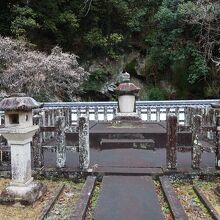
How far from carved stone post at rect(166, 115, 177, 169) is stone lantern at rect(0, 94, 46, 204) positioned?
2.55 meters

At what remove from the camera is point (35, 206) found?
518cm

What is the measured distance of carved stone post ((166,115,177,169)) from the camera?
6.36 m

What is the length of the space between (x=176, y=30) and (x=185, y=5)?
1.54 m

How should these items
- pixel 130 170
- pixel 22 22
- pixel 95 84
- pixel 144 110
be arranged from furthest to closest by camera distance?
pixel 95 84, pixel 22 22, pixel 144 110, pixel 130 170

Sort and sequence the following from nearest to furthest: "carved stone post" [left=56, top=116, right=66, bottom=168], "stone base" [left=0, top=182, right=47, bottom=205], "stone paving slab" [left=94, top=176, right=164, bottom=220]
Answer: "stone paving slab" [left=94, top=176, right=164, bottom=220] → "stone base" [left=0, top=182, right=47, bottom=205] → "carved stone post" [left=56, top=116, right=66, bottom=168]

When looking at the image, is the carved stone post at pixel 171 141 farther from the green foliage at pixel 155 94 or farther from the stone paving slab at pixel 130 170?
the green foliage at pixel 155 94

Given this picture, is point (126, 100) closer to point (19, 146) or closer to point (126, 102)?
point (126, 102)

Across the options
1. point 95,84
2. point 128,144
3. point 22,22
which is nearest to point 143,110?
point 128,144

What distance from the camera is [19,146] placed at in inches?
212

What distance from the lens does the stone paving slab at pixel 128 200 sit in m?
4.55

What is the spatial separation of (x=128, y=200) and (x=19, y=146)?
6.51 feet

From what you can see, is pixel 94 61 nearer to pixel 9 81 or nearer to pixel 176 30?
pixel 176 30

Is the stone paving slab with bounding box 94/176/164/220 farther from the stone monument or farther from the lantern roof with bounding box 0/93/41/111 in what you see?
the stone monument

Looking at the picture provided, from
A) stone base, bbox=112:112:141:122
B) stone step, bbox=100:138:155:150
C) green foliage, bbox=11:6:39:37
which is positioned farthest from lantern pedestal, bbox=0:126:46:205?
green foliage, bbox=11:6:39:37
